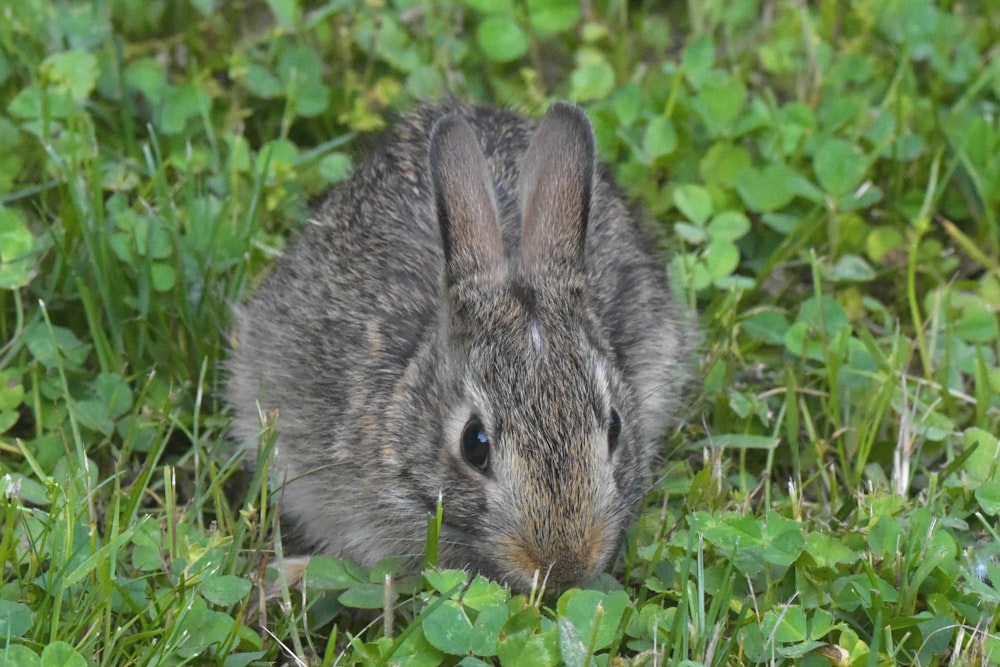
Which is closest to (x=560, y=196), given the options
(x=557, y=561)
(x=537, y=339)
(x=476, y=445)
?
(x=537, y=339)

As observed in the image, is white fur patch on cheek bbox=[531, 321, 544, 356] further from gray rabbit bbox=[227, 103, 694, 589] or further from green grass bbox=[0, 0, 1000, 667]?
green grass bbox=[0, 0, 1000, 667]

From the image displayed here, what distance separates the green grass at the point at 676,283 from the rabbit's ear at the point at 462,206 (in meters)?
0.98

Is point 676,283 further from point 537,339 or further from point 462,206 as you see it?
point 537,339

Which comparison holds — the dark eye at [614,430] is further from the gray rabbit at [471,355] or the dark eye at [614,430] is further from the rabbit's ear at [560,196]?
the rabbit's ear at [560,196]

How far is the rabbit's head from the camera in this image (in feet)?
12.8

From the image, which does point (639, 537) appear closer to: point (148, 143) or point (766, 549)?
point (766, 549)

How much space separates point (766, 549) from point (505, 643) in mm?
848

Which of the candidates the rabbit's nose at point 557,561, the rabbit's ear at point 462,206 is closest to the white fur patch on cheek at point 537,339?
the rabbit's ear at point 462,206

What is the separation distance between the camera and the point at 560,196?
14.7ft

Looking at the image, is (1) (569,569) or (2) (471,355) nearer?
(1) (569,569)

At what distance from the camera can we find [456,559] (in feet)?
14.2

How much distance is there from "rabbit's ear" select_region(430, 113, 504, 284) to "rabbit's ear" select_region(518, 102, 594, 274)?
0.14 m

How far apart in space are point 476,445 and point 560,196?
916 mm

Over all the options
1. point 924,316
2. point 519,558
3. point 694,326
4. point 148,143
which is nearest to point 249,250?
point 148,143
